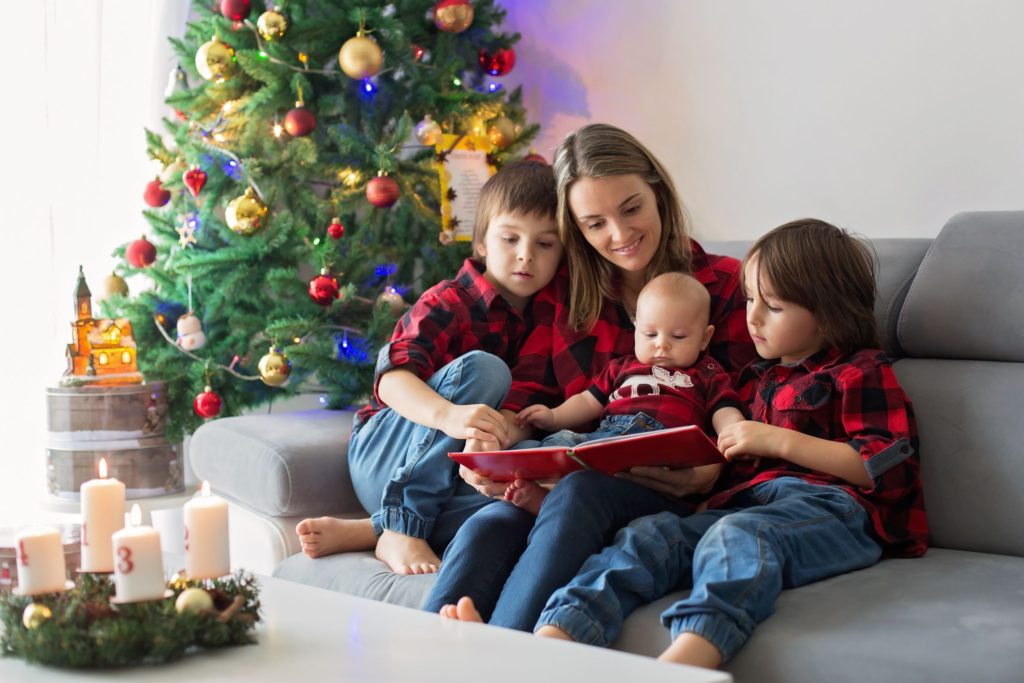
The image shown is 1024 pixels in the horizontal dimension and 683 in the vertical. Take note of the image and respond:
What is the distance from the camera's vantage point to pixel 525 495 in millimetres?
1791

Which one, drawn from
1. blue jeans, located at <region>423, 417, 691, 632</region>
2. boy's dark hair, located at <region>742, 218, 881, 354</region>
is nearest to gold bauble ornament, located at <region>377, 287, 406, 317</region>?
blue jeans, located at <region>423, 417, 691, 632</region>

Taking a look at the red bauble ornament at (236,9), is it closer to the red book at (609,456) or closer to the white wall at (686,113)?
the white wall at (686,113)

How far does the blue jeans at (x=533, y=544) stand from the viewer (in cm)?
158

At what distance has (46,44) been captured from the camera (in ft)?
9.97

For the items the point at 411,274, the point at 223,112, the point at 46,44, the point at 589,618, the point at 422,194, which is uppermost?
the point at 46,44

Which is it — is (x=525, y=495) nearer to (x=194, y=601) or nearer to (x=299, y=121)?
(x=194, y=601)

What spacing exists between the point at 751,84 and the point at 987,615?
5.14 ft

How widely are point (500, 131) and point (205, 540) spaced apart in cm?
182

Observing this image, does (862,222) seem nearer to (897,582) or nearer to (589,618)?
(897,582)

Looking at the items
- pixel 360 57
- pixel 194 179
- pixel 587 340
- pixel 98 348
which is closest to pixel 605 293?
pixel 587 340

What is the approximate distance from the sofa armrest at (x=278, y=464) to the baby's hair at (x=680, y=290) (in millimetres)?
671

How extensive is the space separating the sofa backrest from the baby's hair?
1.16ft

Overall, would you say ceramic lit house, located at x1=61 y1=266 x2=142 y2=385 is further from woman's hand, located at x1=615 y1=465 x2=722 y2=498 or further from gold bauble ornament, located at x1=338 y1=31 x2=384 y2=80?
woman's hand, located at x1=615 y1=465 x2=722 y2=498

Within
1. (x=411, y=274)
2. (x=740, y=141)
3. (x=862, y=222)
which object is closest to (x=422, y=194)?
(x=411, y=274)
